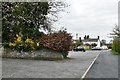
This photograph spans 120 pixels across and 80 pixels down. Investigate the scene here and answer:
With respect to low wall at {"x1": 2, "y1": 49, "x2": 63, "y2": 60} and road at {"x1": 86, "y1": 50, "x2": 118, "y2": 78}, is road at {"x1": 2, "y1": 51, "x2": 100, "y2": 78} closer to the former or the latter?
road at {"x1": 86, "y1": 50, "x2": 118, "y2": 78}

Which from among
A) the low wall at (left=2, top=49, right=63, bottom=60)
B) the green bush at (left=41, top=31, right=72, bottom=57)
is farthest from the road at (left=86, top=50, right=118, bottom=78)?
the green bush at (left=41, top=31, right=72, bottom=57)

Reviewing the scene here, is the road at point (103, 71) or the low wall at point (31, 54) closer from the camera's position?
the road at point (103, 71)

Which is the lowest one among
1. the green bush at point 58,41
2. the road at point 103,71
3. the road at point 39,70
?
the road at point 103,71

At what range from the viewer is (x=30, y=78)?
13.5m

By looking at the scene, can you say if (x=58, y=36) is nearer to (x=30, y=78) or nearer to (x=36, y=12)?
(x=36, y=12)

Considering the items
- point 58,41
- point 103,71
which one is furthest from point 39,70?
point 58,41

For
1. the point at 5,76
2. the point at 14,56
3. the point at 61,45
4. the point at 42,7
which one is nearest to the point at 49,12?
the point at 42,7

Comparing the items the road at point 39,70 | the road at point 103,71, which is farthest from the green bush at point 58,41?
the road at point 39,70

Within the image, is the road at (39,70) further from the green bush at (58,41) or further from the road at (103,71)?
the green bush at (58,41)

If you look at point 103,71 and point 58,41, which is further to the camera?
point 58,41

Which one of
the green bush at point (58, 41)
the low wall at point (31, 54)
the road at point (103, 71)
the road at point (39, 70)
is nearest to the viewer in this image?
the road at point (39, 70)

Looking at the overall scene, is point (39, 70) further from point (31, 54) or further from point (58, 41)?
point (58, 41)

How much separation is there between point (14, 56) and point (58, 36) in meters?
5.27

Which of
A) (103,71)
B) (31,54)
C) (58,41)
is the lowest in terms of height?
(103,71)
